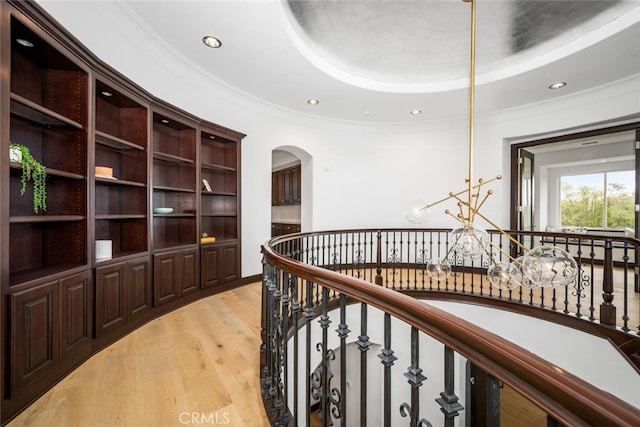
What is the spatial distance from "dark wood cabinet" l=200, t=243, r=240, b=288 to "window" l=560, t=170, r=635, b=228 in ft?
31.8

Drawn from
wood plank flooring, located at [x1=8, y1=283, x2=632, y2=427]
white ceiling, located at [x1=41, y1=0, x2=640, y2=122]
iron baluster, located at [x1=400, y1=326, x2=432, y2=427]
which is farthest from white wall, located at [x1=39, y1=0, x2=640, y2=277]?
iron baluster, located at [x1=400, y1=326, x2=432, y2=427]

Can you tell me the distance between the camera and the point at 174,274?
342 centimetres

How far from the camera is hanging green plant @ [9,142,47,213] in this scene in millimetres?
1834

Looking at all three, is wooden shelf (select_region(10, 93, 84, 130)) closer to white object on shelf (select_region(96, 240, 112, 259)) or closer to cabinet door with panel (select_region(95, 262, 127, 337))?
white object on shelf (select_region(96, 240, 112, 259))

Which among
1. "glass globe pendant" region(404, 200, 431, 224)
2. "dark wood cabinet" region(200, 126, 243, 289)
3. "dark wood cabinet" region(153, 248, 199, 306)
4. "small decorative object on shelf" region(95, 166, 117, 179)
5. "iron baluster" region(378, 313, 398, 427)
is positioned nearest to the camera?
"iron baluster" region(378, 313, 398, 427)

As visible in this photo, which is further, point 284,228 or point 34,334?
point 284,228

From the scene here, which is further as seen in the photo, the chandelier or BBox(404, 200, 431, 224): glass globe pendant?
BBox(404, 200, 431, 224): glass globe pendant

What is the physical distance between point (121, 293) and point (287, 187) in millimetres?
4892

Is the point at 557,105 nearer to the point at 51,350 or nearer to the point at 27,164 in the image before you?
the point at 27,164

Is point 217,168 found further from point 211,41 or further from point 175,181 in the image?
point 211,41

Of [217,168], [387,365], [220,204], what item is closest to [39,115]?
[217,168]

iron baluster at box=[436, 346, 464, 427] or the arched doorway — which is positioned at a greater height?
the arched doorway

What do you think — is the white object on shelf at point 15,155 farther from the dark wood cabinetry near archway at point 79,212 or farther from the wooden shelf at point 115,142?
the wooden shelf at point 115,142

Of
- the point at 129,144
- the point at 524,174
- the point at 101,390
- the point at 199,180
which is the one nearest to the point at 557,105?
the point at 524,174
